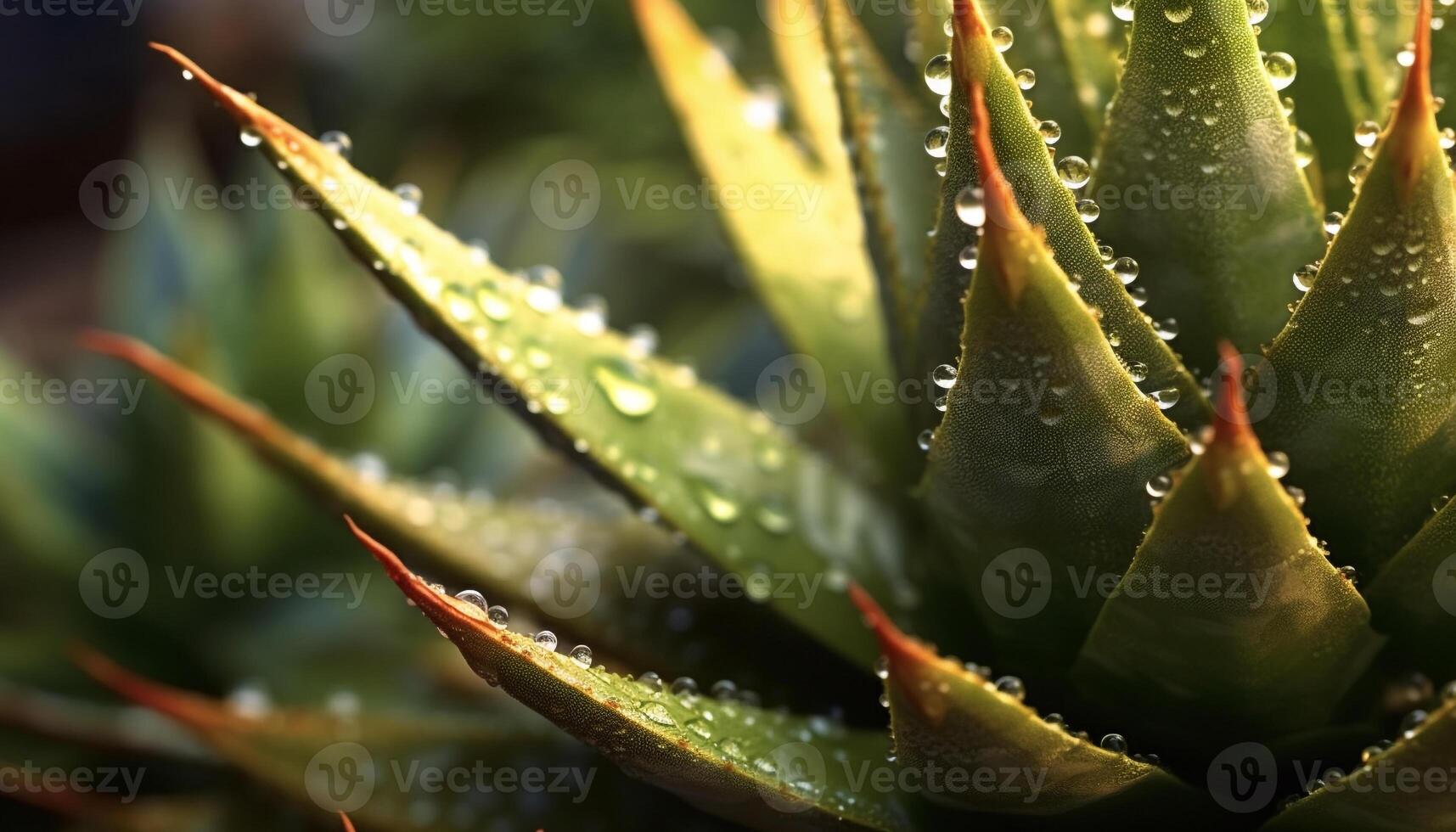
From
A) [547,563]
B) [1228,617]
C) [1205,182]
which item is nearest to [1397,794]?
[1228,617]

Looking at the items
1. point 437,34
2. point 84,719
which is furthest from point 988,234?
point 437,34

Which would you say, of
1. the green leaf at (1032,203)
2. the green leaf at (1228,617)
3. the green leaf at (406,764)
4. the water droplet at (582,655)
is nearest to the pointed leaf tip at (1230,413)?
the green leaf at (1228,617)

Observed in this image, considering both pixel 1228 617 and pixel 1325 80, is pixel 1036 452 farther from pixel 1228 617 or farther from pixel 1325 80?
pixel 1325 80

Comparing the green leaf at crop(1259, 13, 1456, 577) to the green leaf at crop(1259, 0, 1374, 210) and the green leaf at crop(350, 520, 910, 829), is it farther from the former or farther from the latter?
the green leaf at crop(350, 520, 910, 829)

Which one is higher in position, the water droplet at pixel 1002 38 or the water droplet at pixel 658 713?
the water droplet at pixel 1002 38

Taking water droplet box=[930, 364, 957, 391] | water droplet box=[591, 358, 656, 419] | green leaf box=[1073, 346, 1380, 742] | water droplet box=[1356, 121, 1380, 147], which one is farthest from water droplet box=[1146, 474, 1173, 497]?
water droplet box=[591, 358, 656, 419]

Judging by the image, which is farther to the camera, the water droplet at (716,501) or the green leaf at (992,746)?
the water droplet at (716,501)

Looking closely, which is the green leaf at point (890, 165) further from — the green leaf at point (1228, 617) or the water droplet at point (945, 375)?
the green leaf at point (1228, 617)
